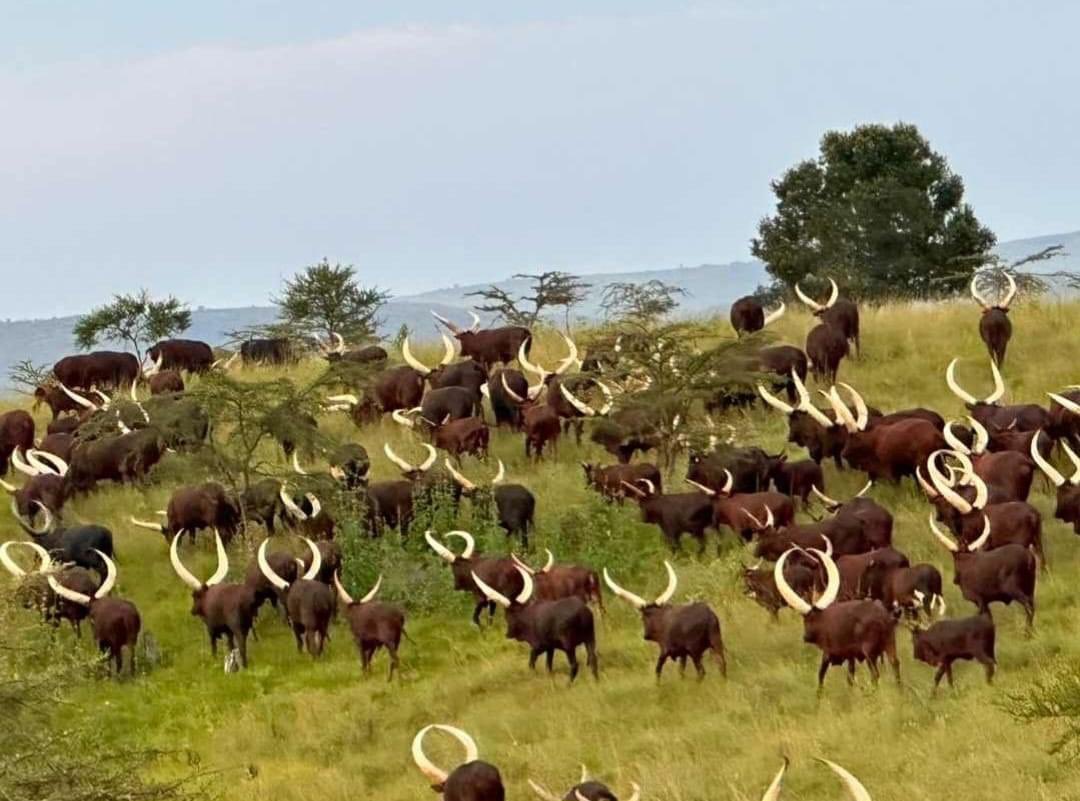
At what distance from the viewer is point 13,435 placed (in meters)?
24.6

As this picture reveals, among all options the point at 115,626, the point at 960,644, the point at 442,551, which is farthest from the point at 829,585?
the point at 115,626

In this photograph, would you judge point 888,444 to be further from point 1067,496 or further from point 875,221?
point 875,221

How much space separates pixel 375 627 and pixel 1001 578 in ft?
19.4

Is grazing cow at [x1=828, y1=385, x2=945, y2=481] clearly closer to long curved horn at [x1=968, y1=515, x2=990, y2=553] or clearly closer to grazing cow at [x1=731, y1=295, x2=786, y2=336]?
long curved horn at [x1=968, y1=515, x2=990, y2=553]

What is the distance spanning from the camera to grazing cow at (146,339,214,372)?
30.2 m

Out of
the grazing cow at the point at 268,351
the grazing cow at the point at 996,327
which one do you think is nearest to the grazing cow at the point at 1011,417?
the grazing cow at the point at 996,327

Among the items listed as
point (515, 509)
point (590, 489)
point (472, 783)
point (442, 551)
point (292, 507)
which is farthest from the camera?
point (590, 489)

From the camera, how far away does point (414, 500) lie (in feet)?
66.1

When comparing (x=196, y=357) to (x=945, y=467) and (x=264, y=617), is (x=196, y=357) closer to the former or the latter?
(x=264, y=617)

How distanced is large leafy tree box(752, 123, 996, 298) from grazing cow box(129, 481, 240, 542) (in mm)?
26054

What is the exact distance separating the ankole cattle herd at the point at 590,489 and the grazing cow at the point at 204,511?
0.03 meters

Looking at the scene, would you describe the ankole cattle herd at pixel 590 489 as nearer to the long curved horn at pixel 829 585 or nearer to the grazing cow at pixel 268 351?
the long curved horn at pixel 829 585

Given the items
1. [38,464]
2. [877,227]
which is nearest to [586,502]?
[38,464]

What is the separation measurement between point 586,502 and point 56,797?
1075cm
